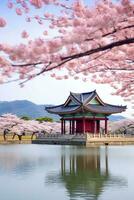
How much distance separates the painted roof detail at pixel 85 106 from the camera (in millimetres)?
44397

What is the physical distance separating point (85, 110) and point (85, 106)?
2.70 ft

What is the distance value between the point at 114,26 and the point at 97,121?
144 ft

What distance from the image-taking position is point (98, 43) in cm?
535

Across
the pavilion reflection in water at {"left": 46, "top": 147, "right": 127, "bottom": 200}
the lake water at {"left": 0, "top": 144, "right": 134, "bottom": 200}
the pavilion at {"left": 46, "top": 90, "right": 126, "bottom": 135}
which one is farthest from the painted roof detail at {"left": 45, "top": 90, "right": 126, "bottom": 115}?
the lake water at {"left": 0, "top": 144, "right": 134, "bottom": 200}

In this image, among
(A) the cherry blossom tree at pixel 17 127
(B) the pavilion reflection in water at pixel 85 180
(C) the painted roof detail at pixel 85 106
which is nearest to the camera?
(B) the pavilion reflection in water at pixel 85 180

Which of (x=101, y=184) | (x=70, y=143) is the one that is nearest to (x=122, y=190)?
(x=101, y=184)

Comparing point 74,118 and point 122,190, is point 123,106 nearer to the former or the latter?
point 74,118

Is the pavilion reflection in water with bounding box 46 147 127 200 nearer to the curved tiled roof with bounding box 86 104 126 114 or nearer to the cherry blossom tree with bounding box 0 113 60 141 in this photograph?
the curved tiled roof with bounding box 86 104 126 114

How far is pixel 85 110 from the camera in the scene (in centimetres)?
4469

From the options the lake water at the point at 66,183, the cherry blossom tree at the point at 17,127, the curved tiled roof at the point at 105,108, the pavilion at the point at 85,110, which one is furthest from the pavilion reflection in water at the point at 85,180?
the cherry blossom tree at the point at 17,127

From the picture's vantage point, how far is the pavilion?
45.0m

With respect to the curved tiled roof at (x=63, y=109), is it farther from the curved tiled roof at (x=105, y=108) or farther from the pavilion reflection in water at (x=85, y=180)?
the pavilion reflection in water at (x=85, y=180)

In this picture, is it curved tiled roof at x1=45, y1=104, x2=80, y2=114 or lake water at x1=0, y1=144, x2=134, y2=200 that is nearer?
lake water at x1=0, y1=144, x2=134, y2=200

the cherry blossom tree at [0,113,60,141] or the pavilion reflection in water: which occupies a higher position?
the cherry blossom tree at [0,113,60,141]
